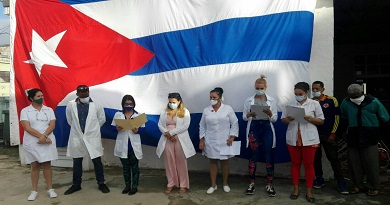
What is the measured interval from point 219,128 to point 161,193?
1.24 metres

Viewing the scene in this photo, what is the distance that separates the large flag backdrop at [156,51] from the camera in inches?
187

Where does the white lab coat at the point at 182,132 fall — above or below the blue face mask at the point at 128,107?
below

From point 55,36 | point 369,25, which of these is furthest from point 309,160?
point 369,25

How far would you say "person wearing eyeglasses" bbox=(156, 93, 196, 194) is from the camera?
461 centimetres

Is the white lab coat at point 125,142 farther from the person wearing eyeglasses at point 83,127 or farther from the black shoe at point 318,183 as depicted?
the black shoe at point 318,183

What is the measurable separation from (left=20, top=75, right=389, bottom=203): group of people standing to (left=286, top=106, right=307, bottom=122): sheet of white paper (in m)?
0.05

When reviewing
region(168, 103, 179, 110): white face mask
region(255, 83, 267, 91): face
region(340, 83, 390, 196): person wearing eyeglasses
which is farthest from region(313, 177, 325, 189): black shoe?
region(168, 103, 179, 110): white face mask

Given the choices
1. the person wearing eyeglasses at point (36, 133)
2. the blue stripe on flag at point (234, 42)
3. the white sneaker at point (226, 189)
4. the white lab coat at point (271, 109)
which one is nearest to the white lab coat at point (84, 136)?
the person wearing eyeglasses at point (36, 133)

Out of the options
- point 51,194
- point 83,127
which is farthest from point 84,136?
point 51,194

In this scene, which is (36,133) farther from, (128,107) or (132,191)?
(132,191)

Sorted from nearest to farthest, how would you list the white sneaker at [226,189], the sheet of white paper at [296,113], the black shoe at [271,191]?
the sheet of white paper at [296,113], the black shoe at [271,191], the white sneaker at [226,189]

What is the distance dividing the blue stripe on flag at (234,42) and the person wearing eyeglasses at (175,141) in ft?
2.80

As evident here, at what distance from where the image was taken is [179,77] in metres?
5.23

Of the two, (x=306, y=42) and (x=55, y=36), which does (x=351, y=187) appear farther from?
(x=55, y=36)
